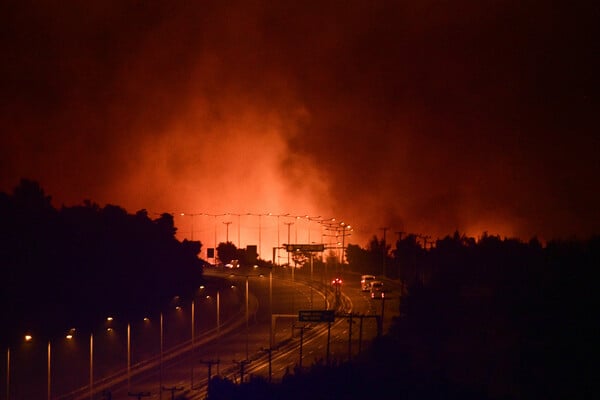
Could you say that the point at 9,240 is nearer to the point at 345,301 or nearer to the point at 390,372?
the point at 390,372

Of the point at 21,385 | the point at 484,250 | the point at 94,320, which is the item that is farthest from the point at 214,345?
the point at 484,250

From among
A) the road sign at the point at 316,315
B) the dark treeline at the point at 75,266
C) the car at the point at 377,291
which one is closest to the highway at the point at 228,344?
the car at the point at 377,291

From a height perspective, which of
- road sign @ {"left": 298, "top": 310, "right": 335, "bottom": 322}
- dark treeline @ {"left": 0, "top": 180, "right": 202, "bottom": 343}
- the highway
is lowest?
the highway

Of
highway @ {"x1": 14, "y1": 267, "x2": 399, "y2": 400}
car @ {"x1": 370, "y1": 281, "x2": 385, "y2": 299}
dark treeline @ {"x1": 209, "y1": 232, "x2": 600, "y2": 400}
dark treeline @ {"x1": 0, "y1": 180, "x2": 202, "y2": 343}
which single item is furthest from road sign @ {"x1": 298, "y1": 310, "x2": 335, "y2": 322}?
car @ {"x1": 370, "y1": 281, "x2": 385, "y2": 299}

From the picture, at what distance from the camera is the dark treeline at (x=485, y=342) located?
33281 millimetres

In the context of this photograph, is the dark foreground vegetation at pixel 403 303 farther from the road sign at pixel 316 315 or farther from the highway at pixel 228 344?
the road sign at pixel 316 315

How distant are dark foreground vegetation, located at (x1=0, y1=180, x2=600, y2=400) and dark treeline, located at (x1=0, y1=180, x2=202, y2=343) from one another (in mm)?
88

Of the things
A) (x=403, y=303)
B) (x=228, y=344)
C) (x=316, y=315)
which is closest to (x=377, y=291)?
(x=403, y=303)

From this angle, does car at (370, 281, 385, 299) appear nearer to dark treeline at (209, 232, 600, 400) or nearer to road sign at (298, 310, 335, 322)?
dark treeline at (209, 232, 600, 400)

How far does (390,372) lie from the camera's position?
37.1 m

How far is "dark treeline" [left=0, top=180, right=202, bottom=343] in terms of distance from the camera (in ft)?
161

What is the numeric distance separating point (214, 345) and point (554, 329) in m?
21.0

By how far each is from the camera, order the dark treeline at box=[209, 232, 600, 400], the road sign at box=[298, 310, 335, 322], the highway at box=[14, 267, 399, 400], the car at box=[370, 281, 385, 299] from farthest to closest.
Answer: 1. the car at box=[370, 281, 385, 299]
2. the road sign at box=[298, 310, 335, 322]
3. the highway at box=[14, 267, 399, 400]
4. the dark treeline at box=[209, 232, 600, 400]

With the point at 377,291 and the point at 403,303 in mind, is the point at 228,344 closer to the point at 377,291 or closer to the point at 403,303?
the point at 403,303
